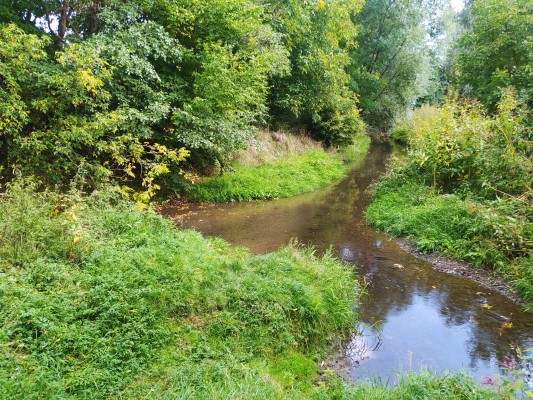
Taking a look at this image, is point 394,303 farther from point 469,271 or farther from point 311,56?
point 311,56

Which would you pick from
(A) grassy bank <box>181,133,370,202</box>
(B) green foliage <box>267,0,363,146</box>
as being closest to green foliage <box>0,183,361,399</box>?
(A) grassy bank <box>181,133,370,202</box>

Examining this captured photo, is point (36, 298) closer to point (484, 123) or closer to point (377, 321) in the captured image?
point (377, 321)

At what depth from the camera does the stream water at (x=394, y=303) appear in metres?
5.06

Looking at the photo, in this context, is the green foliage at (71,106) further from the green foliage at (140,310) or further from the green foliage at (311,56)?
the green foliage at (311,56)

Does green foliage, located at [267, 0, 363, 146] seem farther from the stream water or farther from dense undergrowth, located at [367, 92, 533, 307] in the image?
the stream water

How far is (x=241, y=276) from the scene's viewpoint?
18.6ft

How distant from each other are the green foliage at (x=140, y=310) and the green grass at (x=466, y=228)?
3.08 m

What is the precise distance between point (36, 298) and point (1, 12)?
374 inches

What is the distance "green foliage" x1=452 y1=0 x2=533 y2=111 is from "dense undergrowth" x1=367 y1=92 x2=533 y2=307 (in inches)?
190

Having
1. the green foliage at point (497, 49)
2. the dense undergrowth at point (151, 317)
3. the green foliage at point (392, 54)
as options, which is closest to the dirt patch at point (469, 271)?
the dense undergrowth at point (151, 317)

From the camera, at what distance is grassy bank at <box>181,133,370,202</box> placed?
12500 mm

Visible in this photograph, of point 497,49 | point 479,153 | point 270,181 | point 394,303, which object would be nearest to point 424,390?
point 394,303

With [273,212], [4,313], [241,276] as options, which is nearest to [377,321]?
[241,276]

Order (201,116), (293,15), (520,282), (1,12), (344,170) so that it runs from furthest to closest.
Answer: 1. (344,170)
2. (293,15)
3. (201,116)
4. (1,12)
5. (520,282)
